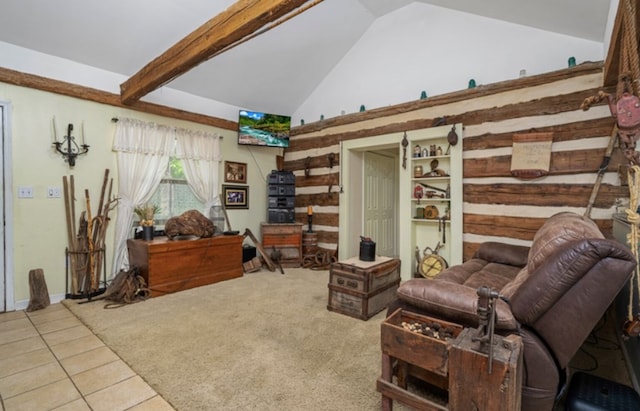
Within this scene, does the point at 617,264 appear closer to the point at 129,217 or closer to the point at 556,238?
the point at 556,238

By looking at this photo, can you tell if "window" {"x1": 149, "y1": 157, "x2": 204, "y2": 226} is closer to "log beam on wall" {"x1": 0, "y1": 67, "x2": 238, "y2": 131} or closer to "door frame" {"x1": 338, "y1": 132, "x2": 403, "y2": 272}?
"log beam on wall" {"x1": 0, "y1": 67, "x2": 238, "y2": 131}

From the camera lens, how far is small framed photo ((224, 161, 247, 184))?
4.95 m

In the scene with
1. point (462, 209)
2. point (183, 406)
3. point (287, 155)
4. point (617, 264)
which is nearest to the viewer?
point (617, 264)

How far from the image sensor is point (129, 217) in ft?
12.6

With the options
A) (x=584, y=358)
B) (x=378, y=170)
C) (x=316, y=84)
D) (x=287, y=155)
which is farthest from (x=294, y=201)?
(x=584, y=358)

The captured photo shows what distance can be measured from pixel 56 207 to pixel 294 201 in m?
3.29

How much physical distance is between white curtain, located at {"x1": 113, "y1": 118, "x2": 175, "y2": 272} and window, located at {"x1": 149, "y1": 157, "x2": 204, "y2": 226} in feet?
0.55

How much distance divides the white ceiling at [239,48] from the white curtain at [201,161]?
72cm

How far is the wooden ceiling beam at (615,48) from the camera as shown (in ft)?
5.95

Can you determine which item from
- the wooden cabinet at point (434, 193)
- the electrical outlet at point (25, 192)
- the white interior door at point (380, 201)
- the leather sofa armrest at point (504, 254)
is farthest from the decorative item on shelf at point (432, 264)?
the electrical outlet at point (25, 192)

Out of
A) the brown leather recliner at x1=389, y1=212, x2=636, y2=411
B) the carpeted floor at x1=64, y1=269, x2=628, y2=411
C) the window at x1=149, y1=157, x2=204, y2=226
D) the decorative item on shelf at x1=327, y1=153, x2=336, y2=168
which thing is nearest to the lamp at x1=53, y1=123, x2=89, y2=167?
the window at x1=149, y1=157, x2=204, y2=226

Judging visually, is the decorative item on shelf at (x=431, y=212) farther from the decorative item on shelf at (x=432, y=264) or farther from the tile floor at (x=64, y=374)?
A: the tile floor at (x=64, y=374)

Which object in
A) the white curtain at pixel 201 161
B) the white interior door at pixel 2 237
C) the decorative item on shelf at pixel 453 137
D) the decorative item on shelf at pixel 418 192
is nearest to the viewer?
the white interior door at pixel 2 237

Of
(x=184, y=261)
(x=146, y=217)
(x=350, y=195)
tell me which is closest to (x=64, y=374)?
(x=184, y=261)
